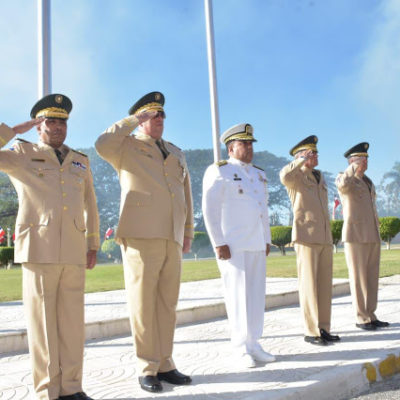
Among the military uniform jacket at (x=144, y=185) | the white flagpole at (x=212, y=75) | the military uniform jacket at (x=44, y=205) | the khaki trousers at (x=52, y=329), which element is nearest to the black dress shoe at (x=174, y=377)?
the khaki trousers at (x=52, y=329)

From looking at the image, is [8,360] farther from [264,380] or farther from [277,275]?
[277,275]

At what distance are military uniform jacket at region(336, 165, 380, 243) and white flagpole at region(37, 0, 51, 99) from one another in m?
3.52

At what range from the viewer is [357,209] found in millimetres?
5852

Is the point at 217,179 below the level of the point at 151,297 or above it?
above

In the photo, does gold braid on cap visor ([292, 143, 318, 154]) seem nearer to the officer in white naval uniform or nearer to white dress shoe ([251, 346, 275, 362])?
the officer in white naval uniform

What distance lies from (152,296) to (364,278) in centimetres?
305

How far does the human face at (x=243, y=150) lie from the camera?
14.7 feet

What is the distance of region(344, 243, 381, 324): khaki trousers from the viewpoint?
561cm

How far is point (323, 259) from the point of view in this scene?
5.08 metres

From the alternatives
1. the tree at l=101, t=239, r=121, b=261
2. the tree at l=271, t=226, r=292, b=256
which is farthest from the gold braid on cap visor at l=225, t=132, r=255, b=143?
the tree at l=101, t=239, r=121, b=261

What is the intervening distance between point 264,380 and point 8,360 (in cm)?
250

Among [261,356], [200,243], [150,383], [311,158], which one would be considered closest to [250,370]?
[261,356]

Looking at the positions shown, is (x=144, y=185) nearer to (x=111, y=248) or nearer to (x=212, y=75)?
(x=212, y=75)

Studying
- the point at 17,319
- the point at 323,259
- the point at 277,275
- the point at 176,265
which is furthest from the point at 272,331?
the point at 277,275
